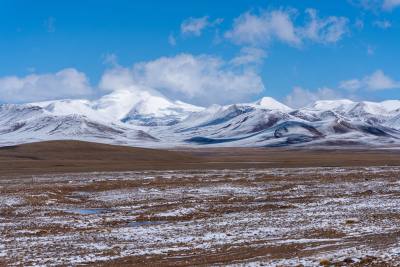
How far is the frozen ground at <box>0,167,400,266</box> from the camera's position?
884 inches

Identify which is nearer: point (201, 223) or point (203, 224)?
point (203, 224)

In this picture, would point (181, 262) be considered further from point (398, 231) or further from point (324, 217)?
point (324, 217)

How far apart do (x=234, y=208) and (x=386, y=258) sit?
20.7 metres

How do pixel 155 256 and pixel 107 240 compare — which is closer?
pixel 155 256

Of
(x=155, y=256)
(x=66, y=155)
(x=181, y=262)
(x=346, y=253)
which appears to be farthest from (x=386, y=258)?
(x=66, y=155)

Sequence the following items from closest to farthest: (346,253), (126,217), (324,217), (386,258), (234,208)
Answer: (386,258), (346,253), (324,217), (126,217), (234,208)

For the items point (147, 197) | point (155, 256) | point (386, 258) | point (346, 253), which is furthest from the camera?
point (147, 197)

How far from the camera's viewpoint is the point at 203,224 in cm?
3212

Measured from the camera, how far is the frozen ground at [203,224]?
73.7 feet

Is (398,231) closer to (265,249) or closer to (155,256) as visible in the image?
(265,249)

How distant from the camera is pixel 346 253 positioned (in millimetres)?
21062

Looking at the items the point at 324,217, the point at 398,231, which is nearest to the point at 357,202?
the point at 324,217

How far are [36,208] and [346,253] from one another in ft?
87.1

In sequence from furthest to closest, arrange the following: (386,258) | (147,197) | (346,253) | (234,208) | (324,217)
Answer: (147,197)
(234,208)
(324,217)
(346,253)
(386,258)
